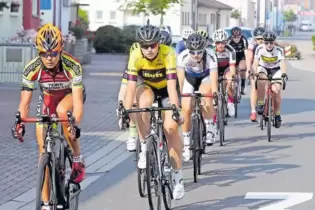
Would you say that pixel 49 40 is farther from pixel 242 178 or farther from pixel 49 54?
pixel 242 178

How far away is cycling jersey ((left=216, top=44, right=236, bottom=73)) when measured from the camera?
16305 mm

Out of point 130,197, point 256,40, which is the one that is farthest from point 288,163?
point 256,40

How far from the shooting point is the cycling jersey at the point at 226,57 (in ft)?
53.5

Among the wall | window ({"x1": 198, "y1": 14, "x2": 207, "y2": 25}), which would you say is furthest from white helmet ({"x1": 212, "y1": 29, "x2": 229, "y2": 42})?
window ({"x1": 198, "y1": 14, "x2": 207, "y2": 25})

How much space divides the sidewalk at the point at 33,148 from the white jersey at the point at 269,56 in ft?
8.93

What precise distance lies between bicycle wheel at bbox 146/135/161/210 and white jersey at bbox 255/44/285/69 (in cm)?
736

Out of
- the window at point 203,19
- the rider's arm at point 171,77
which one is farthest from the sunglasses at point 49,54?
the window at point 203,19

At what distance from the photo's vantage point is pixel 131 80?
9125 mm

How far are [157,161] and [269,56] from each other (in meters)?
7.43

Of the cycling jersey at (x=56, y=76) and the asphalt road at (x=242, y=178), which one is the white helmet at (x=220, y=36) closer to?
the asphalt road at (x=242, y=178)

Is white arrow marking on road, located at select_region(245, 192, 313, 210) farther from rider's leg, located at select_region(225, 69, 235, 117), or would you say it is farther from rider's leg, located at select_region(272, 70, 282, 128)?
rider's leg, located at select_region(225, 69, 235, 117)

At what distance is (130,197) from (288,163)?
3271 millimetres

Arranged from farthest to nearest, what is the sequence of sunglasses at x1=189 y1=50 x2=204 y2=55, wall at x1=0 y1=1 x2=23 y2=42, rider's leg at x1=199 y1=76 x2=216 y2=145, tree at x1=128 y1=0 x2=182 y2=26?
tree at x1=128 y1=0 x2=182 y2=26, wall at x1=0 y1=1 x2=23 y2=42, rider's leg at x1=199 y1=76 x2=216 y2=145, sunglasses at x1=189 y1=50 x2=204 y2=55

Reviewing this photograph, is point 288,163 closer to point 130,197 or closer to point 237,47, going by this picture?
point 130,197
